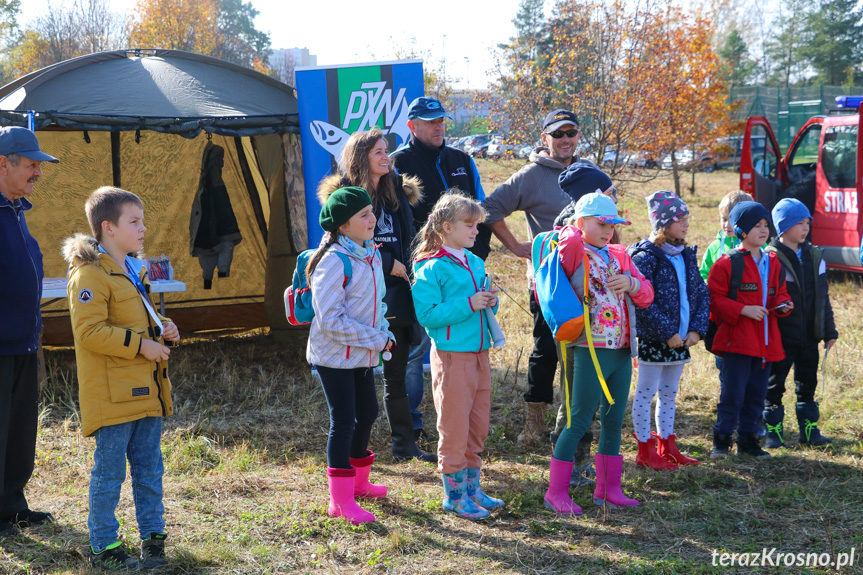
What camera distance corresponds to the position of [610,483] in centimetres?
380

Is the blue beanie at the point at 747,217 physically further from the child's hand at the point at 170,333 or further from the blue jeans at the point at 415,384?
the child's hand at the point at 170,333

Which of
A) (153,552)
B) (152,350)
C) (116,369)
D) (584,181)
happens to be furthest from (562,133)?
(153,552)

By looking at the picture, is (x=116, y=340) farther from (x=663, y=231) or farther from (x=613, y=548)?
(x=663, y=231)

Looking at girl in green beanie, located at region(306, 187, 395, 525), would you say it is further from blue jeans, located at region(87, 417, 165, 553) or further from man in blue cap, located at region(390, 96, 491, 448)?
man in blue cap, located at region(390, 96, 491, 448)

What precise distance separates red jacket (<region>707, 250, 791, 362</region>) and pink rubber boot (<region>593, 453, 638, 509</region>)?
3.89 feet

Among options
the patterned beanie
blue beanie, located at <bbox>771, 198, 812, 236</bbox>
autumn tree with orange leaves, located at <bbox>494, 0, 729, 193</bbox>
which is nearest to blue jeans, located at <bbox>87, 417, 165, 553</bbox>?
the patterned beanie

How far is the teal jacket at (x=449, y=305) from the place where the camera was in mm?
3551

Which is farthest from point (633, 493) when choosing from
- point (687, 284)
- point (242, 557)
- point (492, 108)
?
point (492, 108)

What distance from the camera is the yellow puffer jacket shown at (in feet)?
9.74

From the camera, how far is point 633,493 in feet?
13.1

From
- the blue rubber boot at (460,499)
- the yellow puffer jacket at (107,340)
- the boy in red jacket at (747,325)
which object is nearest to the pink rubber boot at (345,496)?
the blue rubber boot at (460,499)

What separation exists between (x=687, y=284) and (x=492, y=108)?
1121 cm

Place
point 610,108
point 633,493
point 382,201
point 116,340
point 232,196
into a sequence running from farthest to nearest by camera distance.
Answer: point 610,108, point 232,196, point 382,201, point 633,493, point 116,340

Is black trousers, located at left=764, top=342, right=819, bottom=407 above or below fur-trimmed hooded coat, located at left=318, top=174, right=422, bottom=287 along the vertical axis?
below
